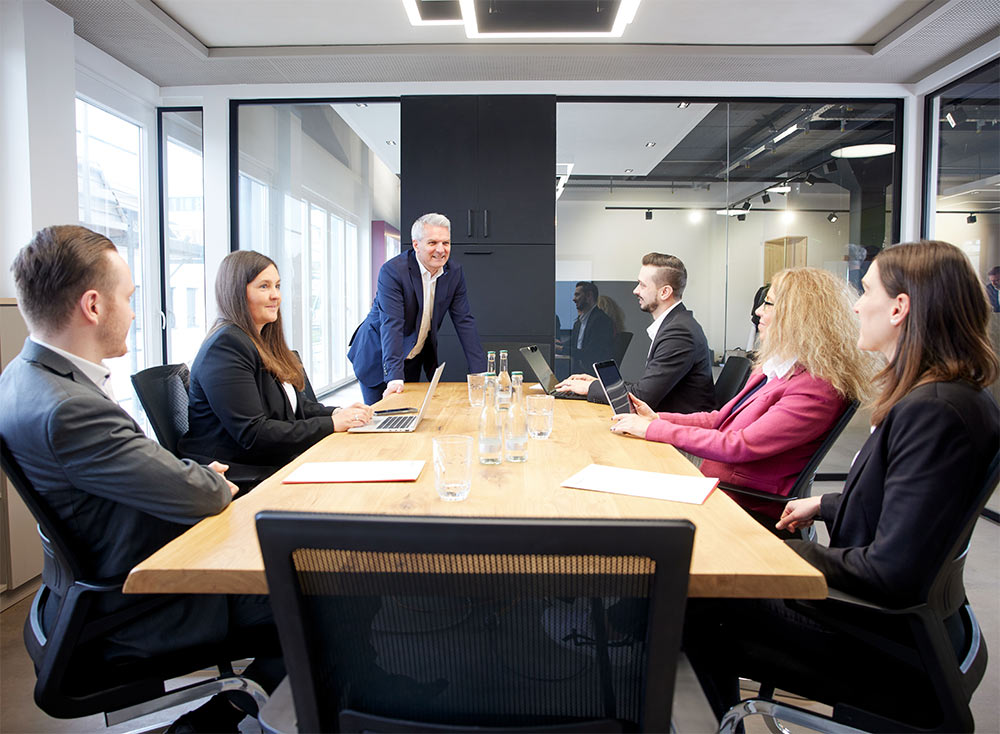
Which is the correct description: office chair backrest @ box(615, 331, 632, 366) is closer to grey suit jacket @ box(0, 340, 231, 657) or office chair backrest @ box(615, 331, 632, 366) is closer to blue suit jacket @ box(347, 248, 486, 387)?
blue suit jacket @ box(347, 248, 486, 387)

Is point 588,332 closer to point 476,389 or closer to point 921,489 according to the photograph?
point 476,389

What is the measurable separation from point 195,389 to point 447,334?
2.66m

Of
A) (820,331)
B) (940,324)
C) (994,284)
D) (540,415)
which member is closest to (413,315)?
(540,415)

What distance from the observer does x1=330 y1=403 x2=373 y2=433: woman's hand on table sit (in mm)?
2279

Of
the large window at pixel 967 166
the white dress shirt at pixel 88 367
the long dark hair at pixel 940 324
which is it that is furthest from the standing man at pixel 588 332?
the white dress shirt at pixel 88 367

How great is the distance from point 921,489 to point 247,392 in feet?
6.26

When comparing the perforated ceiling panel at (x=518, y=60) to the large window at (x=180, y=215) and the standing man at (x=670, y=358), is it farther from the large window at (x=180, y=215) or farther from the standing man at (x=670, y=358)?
the standing man at (x=670, y=358)

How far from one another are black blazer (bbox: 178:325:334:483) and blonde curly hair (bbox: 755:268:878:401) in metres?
1.52

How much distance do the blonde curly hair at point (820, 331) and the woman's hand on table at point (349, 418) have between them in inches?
54.3

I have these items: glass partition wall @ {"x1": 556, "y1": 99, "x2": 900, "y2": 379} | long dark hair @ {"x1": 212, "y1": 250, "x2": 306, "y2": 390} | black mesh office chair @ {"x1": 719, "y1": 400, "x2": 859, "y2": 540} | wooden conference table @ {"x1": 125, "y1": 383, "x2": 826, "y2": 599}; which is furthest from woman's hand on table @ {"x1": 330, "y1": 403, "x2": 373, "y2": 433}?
glass partition wall @ {"x1": 556, "y1": 99, "x2": 900, "y2": 379}

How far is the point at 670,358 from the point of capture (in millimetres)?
2898

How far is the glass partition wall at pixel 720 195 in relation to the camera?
4.93 metres

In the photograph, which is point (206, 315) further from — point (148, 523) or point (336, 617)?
point (336, 617)

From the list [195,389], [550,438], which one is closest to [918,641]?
[550,438]
